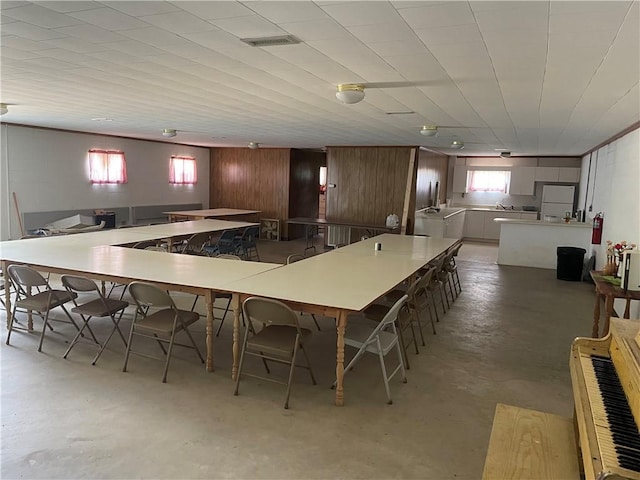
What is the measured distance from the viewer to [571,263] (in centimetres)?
748

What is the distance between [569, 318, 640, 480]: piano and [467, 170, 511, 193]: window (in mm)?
11146

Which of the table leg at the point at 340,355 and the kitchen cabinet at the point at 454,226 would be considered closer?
the table leg at the point at 340,355

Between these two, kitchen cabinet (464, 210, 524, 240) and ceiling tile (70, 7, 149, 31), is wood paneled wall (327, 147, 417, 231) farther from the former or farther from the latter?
ceiling tile (70, 7, 149, 31)

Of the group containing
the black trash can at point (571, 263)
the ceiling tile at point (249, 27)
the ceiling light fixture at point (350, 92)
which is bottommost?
the black trash can at point (571, 263)

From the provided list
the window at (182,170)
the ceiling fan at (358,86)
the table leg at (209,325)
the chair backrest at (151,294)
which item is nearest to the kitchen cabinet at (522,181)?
the window at (182,170)

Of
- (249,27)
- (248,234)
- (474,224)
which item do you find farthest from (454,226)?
(249,27)

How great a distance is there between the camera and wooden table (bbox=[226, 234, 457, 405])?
3.10 meters

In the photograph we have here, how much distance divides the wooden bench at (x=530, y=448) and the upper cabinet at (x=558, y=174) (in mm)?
10789

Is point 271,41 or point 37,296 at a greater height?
point 271,41

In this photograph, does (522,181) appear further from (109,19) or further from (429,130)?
(109,19)

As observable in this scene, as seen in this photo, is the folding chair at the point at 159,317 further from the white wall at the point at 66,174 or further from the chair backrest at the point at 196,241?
the white wall at the point at 66,174

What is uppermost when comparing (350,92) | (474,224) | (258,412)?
(350,92)

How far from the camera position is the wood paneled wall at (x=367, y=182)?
371 inches

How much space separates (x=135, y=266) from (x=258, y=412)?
1.91 meters
